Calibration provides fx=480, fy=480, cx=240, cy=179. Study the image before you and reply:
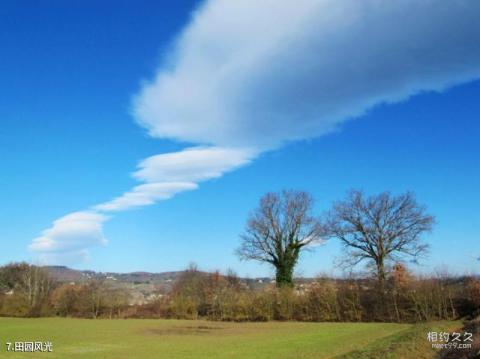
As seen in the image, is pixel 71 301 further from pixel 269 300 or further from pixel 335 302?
pixel 335 302

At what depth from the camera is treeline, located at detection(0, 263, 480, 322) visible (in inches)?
1693

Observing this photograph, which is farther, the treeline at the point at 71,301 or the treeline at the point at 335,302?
the treeline at the point at 71,301

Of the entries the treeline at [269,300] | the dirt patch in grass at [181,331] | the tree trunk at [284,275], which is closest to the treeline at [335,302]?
the treeline at [269,300]

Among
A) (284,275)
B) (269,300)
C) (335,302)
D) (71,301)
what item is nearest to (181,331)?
(269,300)

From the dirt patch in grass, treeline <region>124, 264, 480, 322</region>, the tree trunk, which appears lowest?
the dirt patch in grass

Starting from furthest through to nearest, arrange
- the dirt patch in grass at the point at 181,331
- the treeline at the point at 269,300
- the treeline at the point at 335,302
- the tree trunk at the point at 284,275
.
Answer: the tree trunk at the point at 284,275 → the treeline at the point at 269,300 → the treeline at the point at 335,302 → the dirt patch in grass at the point at 181,331

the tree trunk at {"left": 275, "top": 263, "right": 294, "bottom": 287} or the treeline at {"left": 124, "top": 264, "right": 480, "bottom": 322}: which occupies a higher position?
the tree trunk at {"left": 275, "top": 263, "right": 294, "bottom": 287}

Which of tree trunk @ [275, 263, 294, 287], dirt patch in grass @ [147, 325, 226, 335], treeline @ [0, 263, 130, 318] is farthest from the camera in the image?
treeline @ [0, 263, 130, 318]

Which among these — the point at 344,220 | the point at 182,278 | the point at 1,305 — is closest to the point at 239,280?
the point at 182,278

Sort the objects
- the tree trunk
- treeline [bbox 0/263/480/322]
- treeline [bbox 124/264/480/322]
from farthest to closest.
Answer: the tree trunk < treeline [bbox 0/263/480/322] < treeline [bbox 124/264/480/322]

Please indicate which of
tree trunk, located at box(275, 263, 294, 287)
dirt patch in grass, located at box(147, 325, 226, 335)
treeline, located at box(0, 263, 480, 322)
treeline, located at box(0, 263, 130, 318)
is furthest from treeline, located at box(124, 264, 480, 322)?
dirt patch in grass, located at box(147, 325, 226, 335)

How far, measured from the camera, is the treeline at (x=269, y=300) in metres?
43.0

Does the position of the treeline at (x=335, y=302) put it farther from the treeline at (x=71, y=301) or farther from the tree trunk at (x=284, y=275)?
the treeline at (x=71, y=301)

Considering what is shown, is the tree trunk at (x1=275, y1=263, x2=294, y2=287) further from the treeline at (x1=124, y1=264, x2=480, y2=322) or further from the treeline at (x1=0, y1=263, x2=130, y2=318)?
the treeline at (x1=0, y1=263, x2=130, y2=318)
